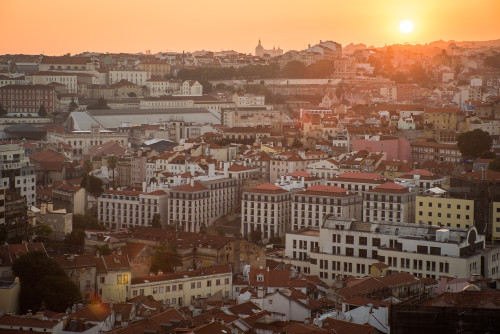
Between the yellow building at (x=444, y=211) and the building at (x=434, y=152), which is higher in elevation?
the building at (x=434, y=152)

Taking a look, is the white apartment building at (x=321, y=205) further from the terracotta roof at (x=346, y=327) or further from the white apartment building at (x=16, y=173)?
the terracotta roof at (x=346, y=327)

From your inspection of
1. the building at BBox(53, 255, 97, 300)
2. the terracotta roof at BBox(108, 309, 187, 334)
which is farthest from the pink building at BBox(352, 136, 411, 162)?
the terracotta roof at BBox(108, 309, 187, 334)

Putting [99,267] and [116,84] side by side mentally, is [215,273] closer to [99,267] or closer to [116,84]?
[99,267]

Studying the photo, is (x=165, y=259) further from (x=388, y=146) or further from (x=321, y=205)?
(x=388, y=146)

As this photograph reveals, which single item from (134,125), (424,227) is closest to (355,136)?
(134,125)

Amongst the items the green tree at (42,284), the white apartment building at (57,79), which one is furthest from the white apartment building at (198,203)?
the white apartment building at (57,79)

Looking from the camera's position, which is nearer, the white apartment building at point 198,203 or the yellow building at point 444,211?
the yellow building at point 444,211
